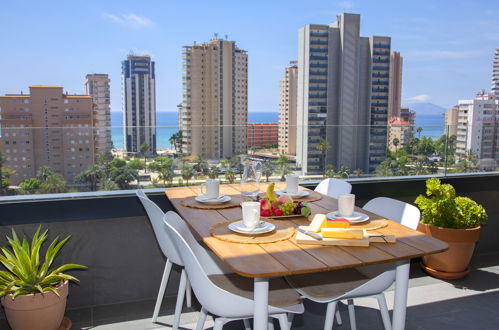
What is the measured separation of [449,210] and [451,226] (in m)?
0.13

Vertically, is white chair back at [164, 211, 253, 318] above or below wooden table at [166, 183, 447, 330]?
below

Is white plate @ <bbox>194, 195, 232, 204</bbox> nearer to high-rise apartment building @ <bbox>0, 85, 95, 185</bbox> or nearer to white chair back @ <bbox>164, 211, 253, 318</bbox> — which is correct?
white chair back @ <bbox>164, 211, 253, 318</bbox>

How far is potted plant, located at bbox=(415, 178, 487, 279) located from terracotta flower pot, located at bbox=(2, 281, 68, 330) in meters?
2.54

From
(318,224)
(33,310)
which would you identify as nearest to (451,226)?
(318,224)

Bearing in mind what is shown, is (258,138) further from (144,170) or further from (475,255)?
(475,255)

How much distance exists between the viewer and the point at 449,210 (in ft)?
10.6

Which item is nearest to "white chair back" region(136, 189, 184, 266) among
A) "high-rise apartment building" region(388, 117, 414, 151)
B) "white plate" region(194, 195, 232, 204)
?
"white plate" region(194, 195, 232, 204)

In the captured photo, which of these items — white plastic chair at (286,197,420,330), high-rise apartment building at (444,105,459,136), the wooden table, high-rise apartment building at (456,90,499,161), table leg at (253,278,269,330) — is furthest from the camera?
high-rise apartment building at (456,90,499,161)

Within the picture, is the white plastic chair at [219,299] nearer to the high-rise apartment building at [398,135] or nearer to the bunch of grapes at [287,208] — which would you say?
the bunch of grapes at [287,208]

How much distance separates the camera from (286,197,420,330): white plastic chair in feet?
6.32

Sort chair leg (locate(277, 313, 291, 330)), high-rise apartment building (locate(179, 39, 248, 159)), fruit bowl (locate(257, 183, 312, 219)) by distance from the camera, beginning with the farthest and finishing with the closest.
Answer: high-rise apartment building (locate(179, 39, 248, 159)) → fruit bowl (locate(257, 183, 312, 219)) → chair leg (locate(277, 313, 291, 330))

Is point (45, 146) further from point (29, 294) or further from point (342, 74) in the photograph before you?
point (342, 74)

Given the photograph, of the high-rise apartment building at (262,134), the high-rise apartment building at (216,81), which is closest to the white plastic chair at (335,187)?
the high-rise apartment building at (262,134)

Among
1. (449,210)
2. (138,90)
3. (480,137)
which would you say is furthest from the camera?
(138,90)
